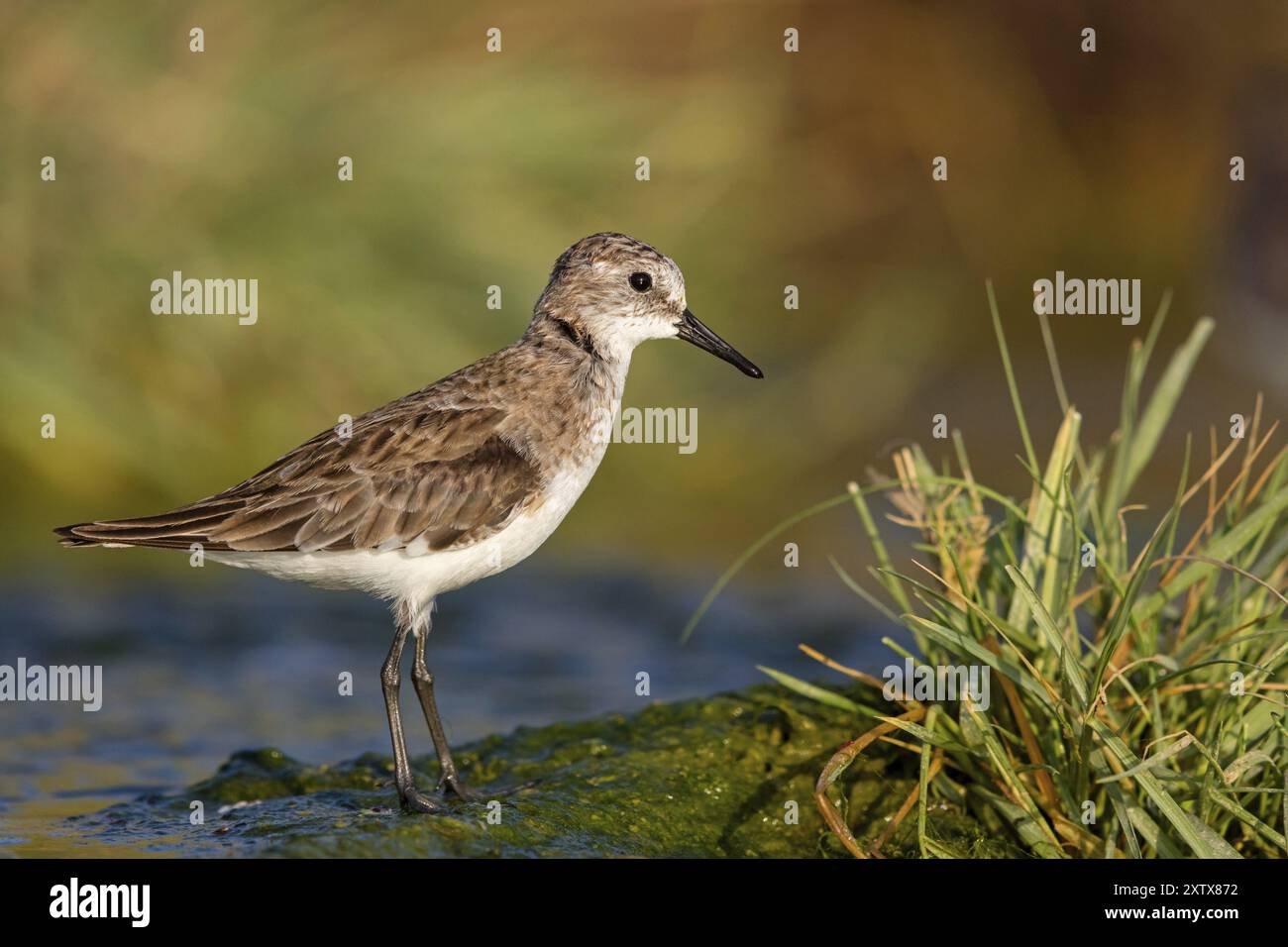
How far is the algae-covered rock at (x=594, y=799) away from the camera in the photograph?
5359 millimetres

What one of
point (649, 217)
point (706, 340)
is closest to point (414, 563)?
point (706, 340)

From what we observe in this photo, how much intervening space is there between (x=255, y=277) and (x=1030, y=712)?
6964 mm

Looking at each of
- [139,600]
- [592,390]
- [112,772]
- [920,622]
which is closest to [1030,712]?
[920,622]

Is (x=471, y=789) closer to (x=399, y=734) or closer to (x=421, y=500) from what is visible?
(x=399, y=734)

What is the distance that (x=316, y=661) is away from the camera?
9250 millimetres

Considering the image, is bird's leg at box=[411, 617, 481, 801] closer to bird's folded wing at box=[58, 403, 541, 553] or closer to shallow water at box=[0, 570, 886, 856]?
bird's folded wing at box=[58, 403, 541, 553]

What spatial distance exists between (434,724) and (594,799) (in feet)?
2.75

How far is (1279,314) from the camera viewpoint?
12992 mm

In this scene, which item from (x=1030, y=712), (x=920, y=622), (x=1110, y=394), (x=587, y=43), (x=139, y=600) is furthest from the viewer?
(x=587, y=43)

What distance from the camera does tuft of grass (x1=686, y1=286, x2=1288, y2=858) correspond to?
4973 millimetres

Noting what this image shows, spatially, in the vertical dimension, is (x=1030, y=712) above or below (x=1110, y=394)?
below

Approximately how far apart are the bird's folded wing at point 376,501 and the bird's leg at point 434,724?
48 centimetres

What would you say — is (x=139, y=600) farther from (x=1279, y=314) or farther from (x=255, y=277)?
(x=1279, y=314)

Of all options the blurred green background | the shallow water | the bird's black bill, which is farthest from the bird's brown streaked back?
the blurred green background
